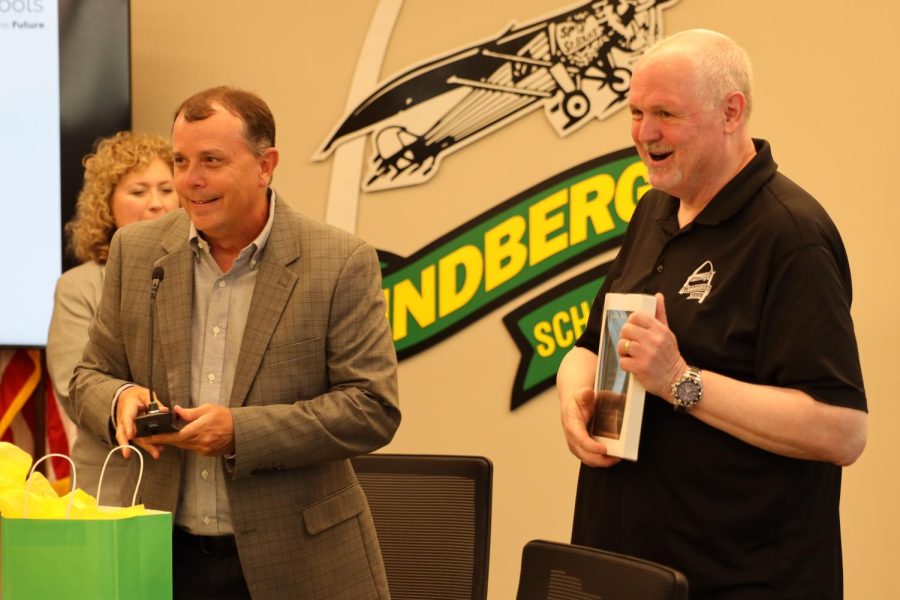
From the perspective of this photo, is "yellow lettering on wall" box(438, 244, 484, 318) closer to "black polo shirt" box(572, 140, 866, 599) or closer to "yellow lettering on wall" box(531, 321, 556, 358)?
"yellow lettering on wall" box(531, 321, 556, 358)

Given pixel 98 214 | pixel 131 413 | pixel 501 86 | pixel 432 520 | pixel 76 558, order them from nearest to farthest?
pixel 76 558 → pixel 131 413 → pixel 432 520 → pixel 98 214 → pixel 501 86

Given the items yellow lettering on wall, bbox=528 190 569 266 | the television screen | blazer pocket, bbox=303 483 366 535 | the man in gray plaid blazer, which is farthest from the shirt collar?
yellow lettering on wall, bbox=528 190 569 266

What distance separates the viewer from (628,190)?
3867 millimetres

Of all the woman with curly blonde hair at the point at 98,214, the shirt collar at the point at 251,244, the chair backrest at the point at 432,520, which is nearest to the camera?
the shirt collar at the point at 251,244

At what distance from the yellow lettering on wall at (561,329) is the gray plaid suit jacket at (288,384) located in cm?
169

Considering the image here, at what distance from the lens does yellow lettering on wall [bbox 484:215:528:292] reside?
3883mm

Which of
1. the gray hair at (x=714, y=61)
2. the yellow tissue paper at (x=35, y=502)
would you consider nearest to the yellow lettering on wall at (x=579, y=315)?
the gray hair at (x=714, y=61)

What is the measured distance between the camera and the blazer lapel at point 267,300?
2117 mm

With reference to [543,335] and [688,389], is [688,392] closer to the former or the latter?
[688,389]

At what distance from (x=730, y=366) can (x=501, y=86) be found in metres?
2.03

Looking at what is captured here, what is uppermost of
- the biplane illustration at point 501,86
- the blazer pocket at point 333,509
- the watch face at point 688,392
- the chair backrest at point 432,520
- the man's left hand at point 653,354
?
the biplane illustration at point 501,86

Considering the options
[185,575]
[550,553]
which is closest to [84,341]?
[185,575]

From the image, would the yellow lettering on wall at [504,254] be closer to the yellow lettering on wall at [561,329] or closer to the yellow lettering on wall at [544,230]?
the yellow lettering on wall at [544,230]

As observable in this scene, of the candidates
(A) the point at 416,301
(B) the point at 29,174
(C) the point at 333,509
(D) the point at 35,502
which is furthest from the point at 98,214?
(D) the point at 35,502
